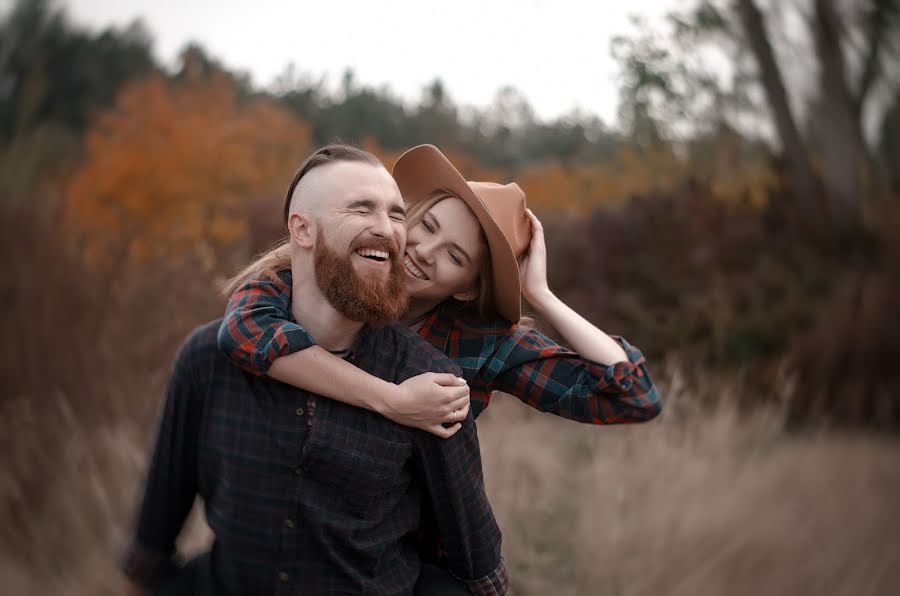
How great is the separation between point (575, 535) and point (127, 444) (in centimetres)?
225

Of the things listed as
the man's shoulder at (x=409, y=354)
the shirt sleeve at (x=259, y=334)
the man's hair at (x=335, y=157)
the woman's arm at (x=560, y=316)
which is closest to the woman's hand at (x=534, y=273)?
the woman's arm at (x=560, y=316)

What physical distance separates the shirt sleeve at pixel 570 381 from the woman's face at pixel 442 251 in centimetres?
24

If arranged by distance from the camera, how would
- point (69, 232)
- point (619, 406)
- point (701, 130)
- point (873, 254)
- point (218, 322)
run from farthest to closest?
point (701, 130) → point (873, 254) → point (69, 232) → point (619, 406) → point (218, 322)

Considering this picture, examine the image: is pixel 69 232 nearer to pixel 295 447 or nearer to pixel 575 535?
pixel 575 535

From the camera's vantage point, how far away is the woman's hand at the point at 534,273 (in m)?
2.47

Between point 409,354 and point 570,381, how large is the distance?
551 mm

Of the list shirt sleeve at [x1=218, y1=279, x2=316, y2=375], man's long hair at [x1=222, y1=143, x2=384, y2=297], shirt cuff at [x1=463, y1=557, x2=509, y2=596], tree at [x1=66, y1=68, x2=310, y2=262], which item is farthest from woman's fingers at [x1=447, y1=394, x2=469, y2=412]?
tree at [x1=66, y1=68, x2=310, y2=262]

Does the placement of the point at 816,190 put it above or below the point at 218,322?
below

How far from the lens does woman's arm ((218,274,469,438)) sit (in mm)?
1903

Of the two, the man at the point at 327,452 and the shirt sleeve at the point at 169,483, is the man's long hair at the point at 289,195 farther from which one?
the shirt sleeve at the point at 169,483

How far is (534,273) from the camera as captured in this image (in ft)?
8.18

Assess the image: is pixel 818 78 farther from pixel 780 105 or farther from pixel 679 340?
pixel 679 340

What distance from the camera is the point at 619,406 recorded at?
237 cm

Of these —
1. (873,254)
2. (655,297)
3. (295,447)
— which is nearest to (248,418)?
(295,447)
